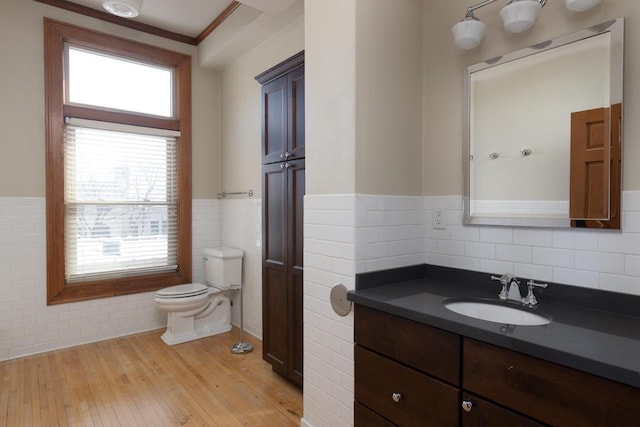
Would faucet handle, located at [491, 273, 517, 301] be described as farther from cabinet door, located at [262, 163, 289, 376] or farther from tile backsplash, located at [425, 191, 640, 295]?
cabinet door, located at [262, 163, 289, 376]

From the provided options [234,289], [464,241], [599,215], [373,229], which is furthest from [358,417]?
[234,289]

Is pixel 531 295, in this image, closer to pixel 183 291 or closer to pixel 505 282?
pixel 505 282

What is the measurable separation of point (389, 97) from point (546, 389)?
4.61 feet

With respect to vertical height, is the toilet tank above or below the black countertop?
below

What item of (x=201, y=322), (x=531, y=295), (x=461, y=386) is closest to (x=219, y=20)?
(x=201, y=322)

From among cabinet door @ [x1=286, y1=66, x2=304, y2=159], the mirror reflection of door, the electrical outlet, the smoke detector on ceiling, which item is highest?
the smoke detector on ceiling

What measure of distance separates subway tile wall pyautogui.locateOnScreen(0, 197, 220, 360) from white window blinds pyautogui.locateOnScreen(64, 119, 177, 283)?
238 mm

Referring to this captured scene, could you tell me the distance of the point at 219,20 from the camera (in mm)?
3377

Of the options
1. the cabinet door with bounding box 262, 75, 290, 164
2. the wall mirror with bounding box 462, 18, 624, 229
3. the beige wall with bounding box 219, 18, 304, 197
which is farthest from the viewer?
the beige wall with bounding box 219, 18, 304, 197

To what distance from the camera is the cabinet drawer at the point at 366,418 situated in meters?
1.53

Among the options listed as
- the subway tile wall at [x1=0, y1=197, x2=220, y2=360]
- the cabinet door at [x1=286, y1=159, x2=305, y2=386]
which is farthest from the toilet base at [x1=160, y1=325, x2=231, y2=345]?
the cabinet door at [x1=286, y1=159, x2=305, y2=386]

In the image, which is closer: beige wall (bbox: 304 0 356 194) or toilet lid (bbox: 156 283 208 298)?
beige wall (bbox: 304 0 356 194)

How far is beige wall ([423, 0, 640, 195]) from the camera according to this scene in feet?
4.94

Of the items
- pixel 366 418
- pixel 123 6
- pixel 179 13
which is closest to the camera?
pixel 366 418
